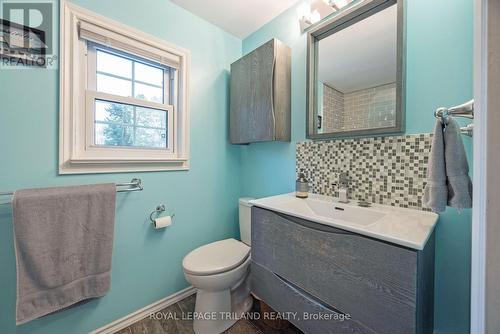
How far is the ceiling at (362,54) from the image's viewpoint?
106 cm

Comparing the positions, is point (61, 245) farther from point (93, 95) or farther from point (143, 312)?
point (93, 95)

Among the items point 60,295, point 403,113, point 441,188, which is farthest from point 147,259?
point 403,113

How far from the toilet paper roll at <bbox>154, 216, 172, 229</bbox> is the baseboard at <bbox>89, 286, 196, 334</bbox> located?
573mm

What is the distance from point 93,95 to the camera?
4.02 ft

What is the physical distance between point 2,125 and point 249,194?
5.20ft

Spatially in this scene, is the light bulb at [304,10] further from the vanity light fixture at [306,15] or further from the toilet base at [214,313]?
the toilet base at [214,313]

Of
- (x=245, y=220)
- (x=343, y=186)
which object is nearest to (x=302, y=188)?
(x=343, y=186)

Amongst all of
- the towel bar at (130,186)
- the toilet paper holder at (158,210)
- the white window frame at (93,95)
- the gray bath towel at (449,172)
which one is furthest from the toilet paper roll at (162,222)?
the gray bath towel at (449,172)

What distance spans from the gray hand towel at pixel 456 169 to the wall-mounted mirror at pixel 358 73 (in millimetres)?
328

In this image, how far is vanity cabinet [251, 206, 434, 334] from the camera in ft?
2.15

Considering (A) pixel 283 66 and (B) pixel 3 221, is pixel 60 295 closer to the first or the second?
(B) pixel 3 221

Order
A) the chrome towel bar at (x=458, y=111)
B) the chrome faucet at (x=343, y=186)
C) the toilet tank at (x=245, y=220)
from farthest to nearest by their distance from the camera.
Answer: the toilet tank at (x=245, y=220) → the chrome faucet at (x=343, y=186) → the chrome towel bar at (x=458, y=111)

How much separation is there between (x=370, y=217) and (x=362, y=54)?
37.3 inches

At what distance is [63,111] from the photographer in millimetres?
1090
